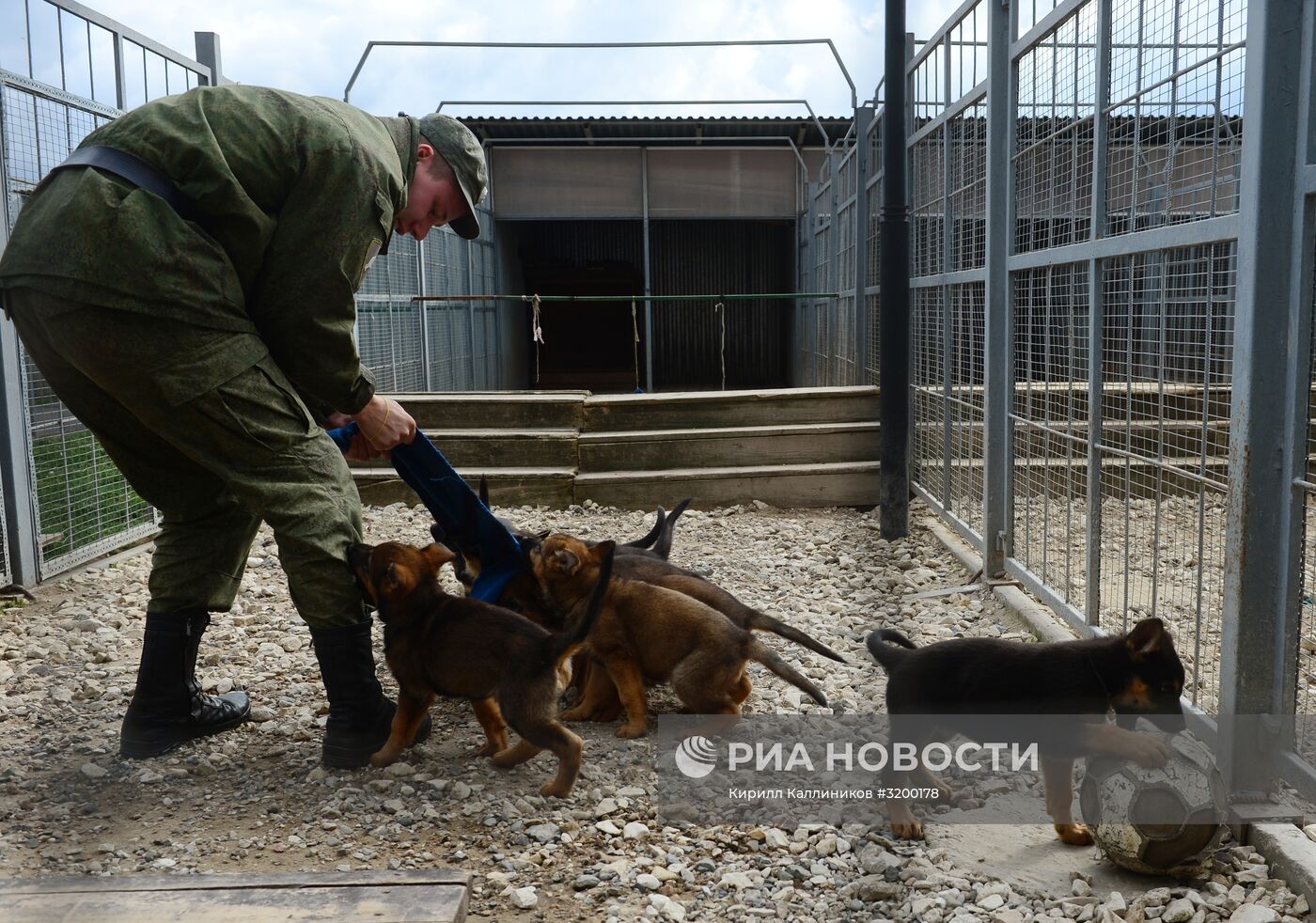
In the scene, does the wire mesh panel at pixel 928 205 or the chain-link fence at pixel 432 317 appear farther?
the chain-link fence at pixel 432 317

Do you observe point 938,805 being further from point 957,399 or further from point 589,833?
point 957,399

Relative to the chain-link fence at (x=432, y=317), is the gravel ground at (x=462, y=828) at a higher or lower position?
lower

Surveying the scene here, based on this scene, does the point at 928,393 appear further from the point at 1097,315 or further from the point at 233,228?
the point at 233,228

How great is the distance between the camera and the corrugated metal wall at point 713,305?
20891mm

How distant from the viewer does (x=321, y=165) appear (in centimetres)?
331

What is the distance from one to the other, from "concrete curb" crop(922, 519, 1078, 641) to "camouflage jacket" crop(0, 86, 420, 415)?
2918mm

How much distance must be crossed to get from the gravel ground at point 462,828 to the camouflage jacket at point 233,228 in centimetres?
130

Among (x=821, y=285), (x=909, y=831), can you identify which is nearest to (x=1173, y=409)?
(x=909, y=831)

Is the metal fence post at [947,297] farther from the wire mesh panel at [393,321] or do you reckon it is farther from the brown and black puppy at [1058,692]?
the wire mesh panel at [393,321]

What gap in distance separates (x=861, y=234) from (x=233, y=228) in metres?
6.95

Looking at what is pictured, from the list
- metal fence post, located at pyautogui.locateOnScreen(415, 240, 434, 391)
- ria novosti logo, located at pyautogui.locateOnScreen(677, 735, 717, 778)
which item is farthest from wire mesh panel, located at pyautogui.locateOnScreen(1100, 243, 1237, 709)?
metal fence post, located at pyautogui.locateOnScreen(415, 240, 434, 391)

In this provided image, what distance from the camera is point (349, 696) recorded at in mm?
3648

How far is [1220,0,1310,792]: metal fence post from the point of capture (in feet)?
9.51

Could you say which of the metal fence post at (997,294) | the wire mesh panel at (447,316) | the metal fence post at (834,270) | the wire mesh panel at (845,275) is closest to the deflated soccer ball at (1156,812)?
the metal fence post at (997,294)
